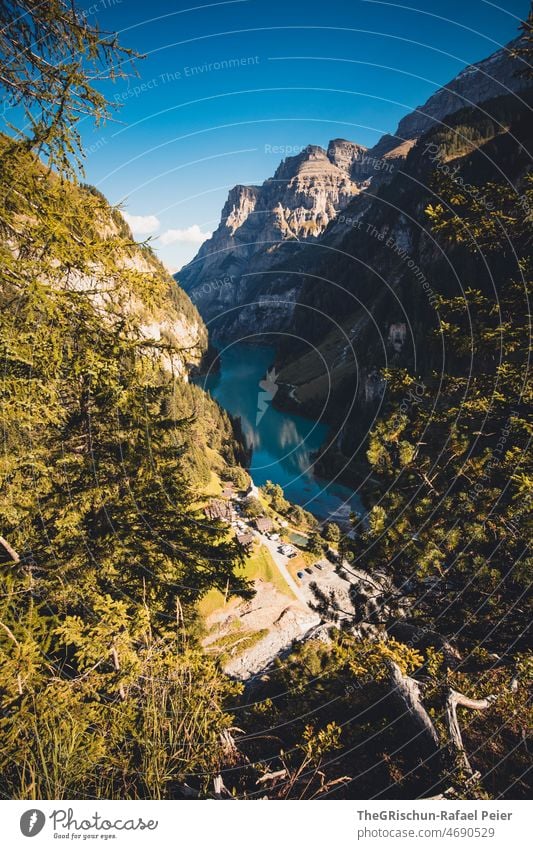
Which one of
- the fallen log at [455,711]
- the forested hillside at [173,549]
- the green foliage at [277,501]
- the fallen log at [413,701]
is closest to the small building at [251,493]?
the green foliage at [277,501]

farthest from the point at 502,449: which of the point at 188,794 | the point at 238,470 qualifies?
the point at 238,470

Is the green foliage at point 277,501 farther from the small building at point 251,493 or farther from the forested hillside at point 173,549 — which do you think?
the forested hillside at point 173,549

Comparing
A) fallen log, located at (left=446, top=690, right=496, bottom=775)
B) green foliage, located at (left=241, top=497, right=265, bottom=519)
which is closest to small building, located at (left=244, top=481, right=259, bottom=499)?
green foliage, located at (left=241, top=497, right=265, bottom=519)

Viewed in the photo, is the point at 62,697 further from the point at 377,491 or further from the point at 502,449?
the point at 502,449

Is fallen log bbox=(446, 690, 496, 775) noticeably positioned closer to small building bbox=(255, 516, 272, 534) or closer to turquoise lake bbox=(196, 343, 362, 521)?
small building bbox=(255, 516, 272, 534)

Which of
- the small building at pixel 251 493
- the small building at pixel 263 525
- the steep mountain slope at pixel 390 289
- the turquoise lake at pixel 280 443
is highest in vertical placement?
the steep mountain slope at pixel 390 289

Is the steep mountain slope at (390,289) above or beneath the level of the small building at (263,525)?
above
